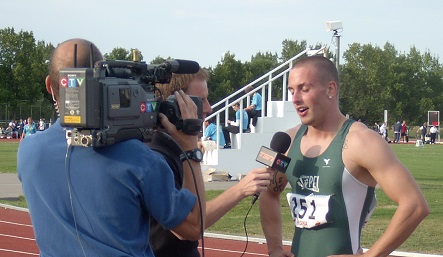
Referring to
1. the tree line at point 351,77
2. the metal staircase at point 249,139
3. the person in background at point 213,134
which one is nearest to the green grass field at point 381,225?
the metal staircase at point 249,139

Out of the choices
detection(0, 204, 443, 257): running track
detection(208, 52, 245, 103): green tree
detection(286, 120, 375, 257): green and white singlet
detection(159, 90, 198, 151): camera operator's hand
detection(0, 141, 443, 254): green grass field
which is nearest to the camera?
detection(159, 90, 198, 151): camera operator's hand

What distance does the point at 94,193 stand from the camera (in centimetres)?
279

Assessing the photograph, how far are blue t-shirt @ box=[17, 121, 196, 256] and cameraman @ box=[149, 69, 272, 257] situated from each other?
22.9 inches

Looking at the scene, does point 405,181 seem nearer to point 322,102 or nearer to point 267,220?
point 322,102

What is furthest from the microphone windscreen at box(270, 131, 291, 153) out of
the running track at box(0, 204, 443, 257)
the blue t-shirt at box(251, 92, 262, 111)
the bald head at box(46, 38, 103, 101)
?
the blue t-shirt at box(251, 92, 262, 111)

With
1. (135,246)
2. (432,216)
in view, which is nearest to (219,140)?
(432,216)

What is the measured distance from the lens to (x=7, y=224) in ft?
40.5

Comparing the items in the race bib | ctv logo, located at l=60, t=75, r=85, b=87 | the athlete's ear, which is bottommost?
the race bib

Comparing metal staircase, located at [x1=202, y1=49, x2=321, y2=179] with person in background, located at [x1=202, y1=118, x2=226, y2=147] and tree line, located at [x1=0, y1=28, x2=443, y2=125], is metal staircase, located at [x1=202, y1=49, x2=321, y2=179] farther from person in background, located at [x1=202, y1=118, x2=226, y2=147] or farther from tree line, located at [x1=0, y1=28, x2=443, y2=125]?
tree line, located at [x1=0, y1=28, x2=443, y2=125]

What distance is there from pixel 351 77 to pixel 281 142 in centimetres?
8836

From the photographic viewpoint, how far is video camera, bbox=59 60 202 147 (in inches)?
103

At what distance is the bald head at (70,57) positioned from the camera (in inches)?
115

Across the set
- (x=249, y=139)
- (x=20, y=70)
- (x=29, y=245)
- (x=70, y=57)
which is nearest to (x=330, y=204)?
(x=70, y=57)

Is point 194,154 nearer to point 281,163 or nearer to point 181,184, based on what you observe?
point 181,184
